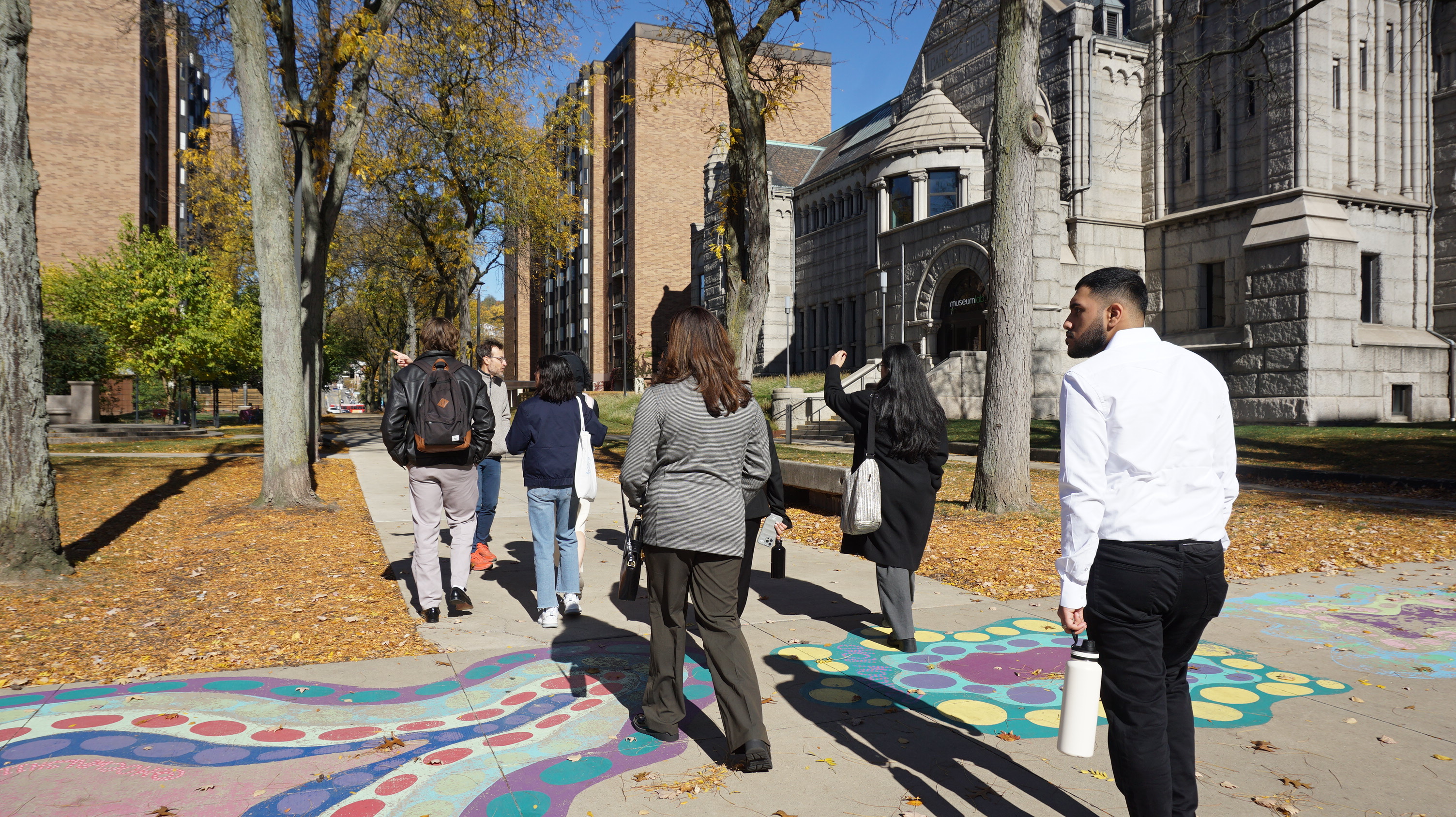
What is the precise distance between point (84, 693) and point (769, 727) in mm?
3650

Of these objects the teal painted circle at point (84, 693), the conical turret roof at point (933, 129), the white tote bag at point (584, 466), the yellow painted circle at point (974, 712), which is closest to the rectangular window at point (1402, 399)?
the conical turret roof at point (933, 129)

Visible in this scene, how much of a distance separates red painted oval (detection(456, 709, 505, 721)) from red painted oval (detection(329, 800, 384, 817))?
2.96 feet

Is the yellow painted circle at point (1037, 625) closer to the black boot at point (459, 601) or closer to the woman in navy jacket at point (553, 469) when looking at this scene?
the woman in navy jacket at point (553, 469)

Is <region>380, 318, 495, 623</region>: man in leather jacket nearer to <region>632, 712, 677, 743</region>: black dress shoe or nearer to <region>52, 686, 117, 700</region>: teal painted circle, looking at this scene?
<region>52, 686, 117, 700</region>: teal painted circle

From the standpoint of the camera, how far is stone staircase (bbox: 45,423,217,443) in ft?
78.2

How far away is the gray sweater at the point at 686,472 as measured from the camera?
3.85 meters

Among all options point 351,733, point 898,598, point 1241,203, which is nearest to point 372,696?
point 351,733

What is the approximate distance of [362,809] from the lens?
3.38 metres

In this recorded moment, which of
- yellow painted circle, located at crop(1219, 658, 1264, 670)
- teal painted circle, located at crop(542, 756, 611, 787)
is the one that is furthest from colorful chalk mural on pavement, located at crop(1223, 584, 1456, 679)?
teal painted circle, located at crop(542, 756, 611, 787)

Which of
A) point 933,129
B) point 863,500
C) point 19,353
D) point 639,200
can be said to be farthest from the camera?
point 639,200

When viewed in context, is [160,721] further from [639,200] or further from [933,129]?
[639,200]

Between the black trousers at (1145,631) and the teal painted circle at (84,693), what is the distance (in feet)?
16.1

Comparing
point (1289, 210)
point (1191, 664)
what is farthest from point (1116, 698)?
point (1289, 210)

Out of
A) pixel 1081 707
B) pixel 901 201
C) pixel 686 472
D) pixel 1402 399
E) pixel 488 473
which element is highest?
pixel 901 201
